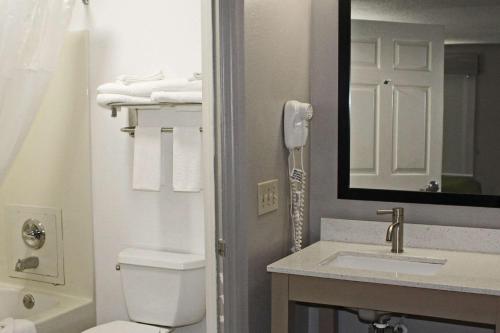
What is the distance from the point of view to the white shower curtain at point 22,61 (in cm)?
→ 205

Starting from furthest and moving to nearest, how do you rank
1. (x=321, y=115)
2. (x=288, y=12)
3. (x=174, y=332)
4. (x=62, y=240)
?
Answer: 1. (x=62, y=240)
2. (x=174, y=332)
3. (x=321, y=115)
4. (x=288, y=12)

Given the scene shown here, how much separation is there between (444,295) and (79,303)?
186 cm

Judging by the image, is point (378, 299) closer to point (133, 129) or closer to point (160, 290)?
point (160, 290)

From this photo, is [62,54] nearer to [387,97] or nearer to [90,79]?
[90,79]

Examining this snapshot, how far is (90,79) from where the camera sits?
302cm

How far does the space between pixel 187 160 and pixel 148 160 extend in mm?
197

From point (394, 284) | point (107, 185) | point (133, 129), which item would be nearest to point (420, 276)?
point (394, 284)

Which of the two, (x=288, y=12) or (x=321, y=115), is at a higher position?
(x=288, y=12)

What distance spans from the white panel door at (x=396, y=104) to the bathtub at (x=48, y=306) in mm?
1466

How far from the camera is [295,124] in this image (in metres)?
2.36

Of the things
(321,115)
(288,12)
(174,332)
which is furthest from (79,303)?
(288,12)

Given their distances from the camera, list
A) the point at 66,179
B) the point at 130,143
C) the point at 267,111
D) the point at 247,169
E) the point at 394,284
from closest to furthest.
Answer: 1. the point at 394,284
2. the point at 247,169
3. the point at 267,111
4. the point at 130,143
5. the point at 66,179

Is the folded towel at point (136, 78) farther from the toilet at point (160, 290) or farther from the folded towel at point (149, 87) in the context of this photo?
the toilet at point (160, 290)

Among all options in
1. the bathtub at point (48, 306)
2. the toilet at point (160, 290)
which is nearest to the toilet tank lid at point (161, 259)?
the toilet at point (160, 290)
